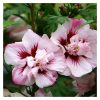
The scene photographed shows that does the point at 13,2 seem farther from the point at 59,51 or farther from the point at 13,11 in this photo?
the point at 59,51

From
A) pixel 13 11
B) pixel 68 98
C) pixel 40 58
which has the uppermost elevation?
pixel 13 11

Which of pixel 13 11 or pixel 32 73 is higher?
pixel 13 11

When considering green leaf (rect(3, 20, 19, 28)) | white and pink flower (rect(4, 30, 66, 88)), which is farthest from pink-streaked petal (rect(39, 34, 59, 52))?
green leaf (rect(3, 20, 19, 28))

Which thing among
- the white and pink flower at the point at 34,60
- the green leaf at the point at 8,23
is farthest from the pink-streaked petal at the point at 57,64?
the green leaf at the point at 8,23

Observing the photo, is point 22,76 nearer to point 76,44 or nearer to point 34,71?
point 34,71

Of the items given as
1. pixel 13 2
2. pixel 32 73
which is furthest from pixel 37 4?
pixel 32 73

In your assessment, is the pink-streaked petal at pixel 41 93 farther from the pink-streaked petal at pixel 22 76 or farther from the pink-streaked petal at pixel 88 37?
the pink-streaked petal at pixel 88 37
